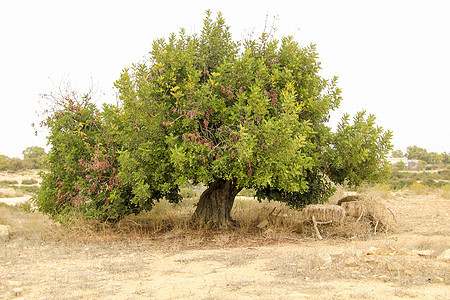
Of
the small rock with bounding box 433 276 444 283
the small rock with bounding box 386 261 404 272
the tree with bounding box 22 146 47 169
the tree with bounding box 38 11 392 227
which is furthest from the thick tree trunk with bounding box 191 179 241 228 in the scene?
the tree with bounding box 22 146 47 169

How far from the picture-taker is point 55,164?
40.7 feet

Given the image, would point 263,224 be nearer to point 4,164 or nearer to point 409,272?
point 409,272

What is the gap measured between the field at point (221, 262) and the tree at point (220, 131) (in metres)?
1.00

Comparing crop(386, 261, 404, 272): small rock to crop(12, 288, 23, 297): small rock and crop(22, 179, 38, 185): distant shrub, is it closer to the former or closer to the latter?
crop(12, 288, 23, 297): small rock

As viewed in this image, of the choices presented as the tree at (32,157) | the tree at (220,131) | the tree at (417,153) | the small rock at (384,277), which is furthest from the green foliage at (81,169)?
the tree at (417,153)

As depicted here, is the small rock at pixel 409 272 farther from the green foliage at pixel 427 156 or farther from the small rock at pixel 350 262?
the green foliage at pixel 427 156

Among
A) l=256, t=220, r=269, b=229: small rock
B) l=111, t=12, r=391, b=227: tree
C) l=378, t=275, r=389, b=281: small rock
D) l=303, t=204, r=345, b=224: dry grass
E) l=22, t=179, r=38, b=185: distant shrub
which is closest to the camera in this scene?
l=378, t=275, r=389, b=281: small rock

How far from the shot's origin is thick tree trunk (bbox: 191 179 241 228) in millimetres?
12320

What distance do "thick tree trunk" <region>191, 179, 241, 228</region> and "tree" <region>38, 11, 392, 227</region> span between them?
0.03 meters

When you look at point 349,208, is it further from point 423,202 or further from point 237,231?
point 423,202

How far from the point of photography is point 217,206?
491 inches

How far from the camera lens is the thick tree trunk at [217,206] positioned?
1232 centimetres

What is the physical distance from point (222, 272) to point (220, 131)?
404 centimetres

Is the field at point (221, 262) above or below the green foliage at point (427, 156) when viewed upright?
below
